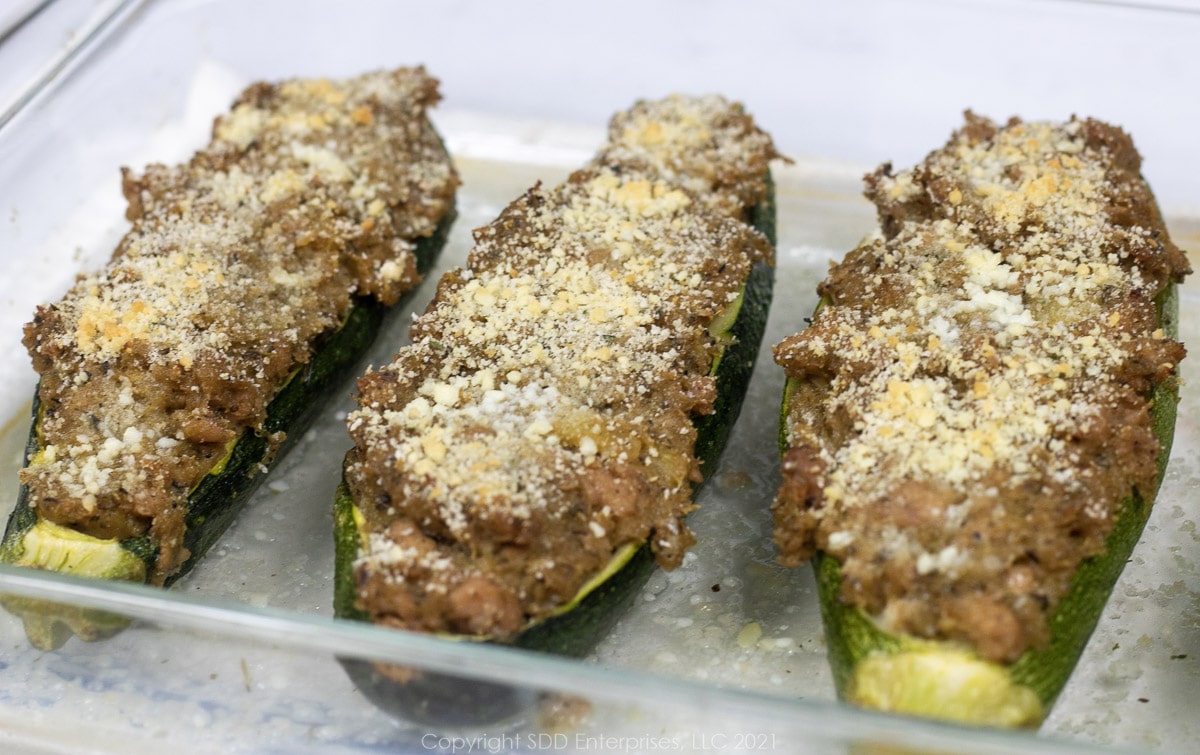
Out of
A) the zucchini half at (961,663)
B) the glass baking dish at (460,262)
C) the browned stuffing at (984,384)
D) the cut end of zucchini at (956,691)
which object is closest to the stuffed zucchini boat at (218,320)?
the glass baking dish at (460,262)

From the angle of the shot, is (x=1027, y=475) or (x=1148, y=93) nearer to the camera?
(x=1027, y=475)

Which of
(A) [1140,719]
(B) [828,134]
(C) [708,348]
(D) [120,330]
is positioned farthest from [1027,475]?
(B) [828,134]

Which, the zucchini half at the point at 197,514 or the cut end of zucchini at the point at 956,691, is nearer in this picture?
the cut end of zucchini at the point at 956,691

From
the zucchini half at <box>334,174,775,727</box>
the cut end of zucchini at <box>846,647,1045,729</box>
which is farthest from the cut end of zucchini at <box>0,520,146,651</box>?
the cut end of zucchini at <box>846,647,1045,729</box>

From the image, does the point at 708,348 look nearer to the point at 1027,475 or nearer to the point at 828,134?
the point at 1027,475

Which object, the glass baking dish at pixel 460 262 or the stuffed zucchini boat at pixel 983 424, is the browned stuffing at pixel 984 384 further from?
the glass baking dish at pixel 460 262

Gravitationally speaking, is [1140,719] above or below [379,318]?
below
